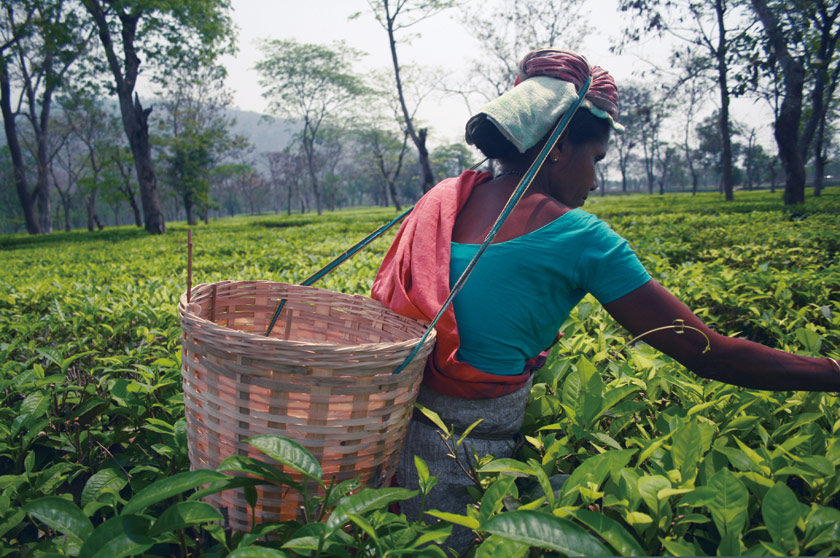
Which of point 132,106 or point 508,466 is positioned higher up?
point 132,106

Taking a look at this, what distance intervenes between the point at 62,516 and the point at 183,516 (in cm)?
26

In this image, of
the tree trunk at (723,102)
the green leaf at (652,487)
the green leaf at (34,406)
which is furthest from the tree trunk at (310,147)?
the green leaf at (652,487)

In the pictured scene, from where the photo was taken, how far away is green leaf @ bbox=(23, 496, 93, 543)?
2.92 ft

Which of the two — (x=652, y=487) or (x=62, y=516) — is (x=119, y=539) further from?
(x=652, y=487)

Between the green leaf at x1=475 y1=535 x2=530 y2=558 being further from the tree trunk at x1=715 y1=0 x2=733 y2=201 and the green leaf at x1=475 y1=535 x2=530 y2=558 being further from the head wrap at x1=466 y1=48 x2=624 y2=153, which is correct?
the tree trunk at x1=715 y1=0 x2=733 y2=201

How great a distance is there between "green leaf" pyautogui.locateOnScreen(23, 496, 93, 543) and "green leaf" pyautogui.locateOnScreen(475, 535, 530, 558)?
72 cm

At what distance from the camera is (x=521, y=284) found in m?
1.33

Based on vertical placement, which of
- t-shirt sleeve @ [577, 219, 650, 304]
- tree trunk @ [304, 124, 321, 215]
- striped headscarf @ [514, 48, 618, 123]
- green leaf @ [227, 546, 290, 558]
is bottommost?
green leaf @ [227, 546, 290, 558]

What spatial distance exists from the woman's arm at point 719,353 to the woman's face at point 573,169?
1.36ft

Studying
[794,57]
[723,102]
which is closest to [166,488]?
[794,57]

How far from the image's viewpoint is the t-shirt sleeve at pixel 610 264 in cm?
124

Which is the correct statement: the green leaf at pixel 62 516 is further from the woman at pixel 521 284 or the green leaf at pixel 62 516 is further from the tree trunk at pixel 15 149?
the tree trunk at pixel 15 149

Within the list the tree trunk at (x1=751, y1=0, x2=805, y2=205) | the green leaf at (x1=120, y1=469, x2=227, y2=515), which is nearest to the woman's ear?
the green leaf at (x1=120, y1=469, x2=227, y2=515)

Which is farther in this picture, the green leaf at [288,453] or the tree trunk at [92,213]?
the tree trunk at [92,213]
